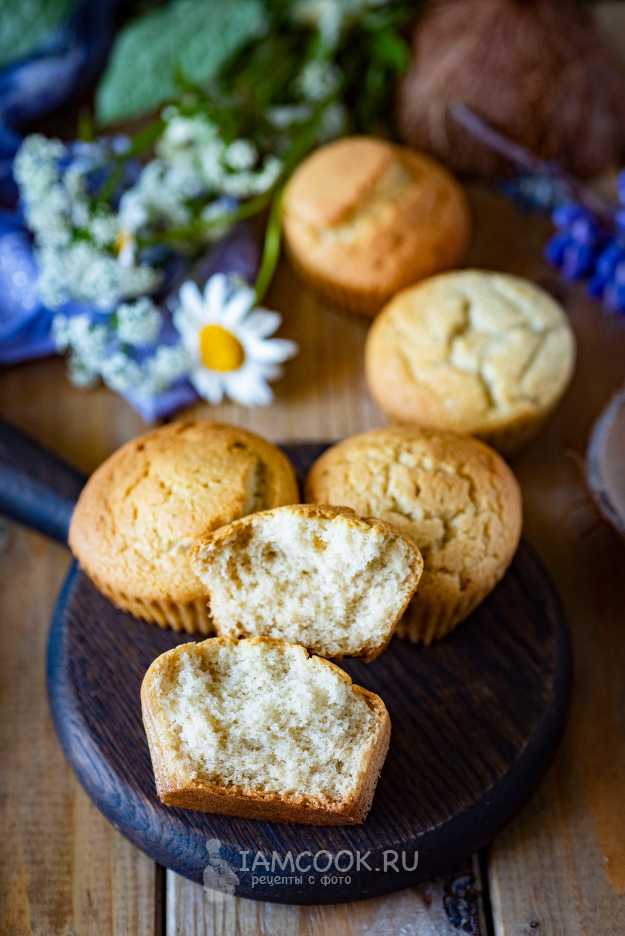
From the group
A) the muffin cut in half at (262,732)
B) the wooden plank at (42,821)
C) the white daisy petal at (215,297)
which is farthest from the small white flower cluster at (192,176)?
the muffin cut in half at (262,732)

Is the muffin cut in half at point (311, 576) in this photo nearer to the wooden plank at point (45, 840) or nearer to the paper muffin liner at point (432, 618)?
the paper muffin liner at point (432, 618)

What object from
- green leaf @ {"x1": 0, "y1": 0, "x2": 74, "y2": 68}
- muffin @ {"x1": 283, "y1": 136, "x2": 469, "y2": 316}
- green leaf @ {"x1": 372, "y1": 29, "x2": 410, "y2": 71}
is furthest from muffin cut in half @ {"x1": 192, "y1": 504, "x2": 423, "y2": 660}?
green leaf @ {"x1": 0, "y1": 0, "x2": 74, "y2": 68}

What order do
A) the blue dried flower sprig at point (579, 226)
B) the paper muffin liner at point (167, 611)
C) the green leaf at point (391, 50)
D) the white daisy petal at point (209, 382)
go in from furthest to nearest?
the green leaf at point (391, 50) < the blue dried flower sprig at point (579, 226) < the white daisy petal at point (209, 382) < the paper muffin liner at point (167, 611)

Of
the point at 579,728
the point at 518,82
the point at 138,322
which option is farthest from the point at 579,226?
the point at 579,728

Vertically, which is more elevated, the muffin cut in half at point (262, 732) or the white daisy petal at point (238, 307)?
the white daisy petal at point (238, 307)

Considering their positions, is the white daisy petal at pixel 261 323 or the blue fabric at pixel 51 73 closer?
the white daisy petal at pixel 261 323

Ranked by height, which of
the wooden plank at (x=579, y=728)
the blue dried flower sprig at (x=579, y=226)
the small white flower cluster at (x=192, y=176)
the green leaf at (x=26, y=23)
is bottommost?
the wooden plank at (x=579, y=728)

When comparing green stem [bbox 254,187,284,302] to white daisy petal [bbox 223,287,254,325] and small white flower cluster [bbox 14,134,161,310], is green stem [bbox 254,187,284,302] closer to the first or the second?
white daisy petal [bbox 223,287,254,325]
